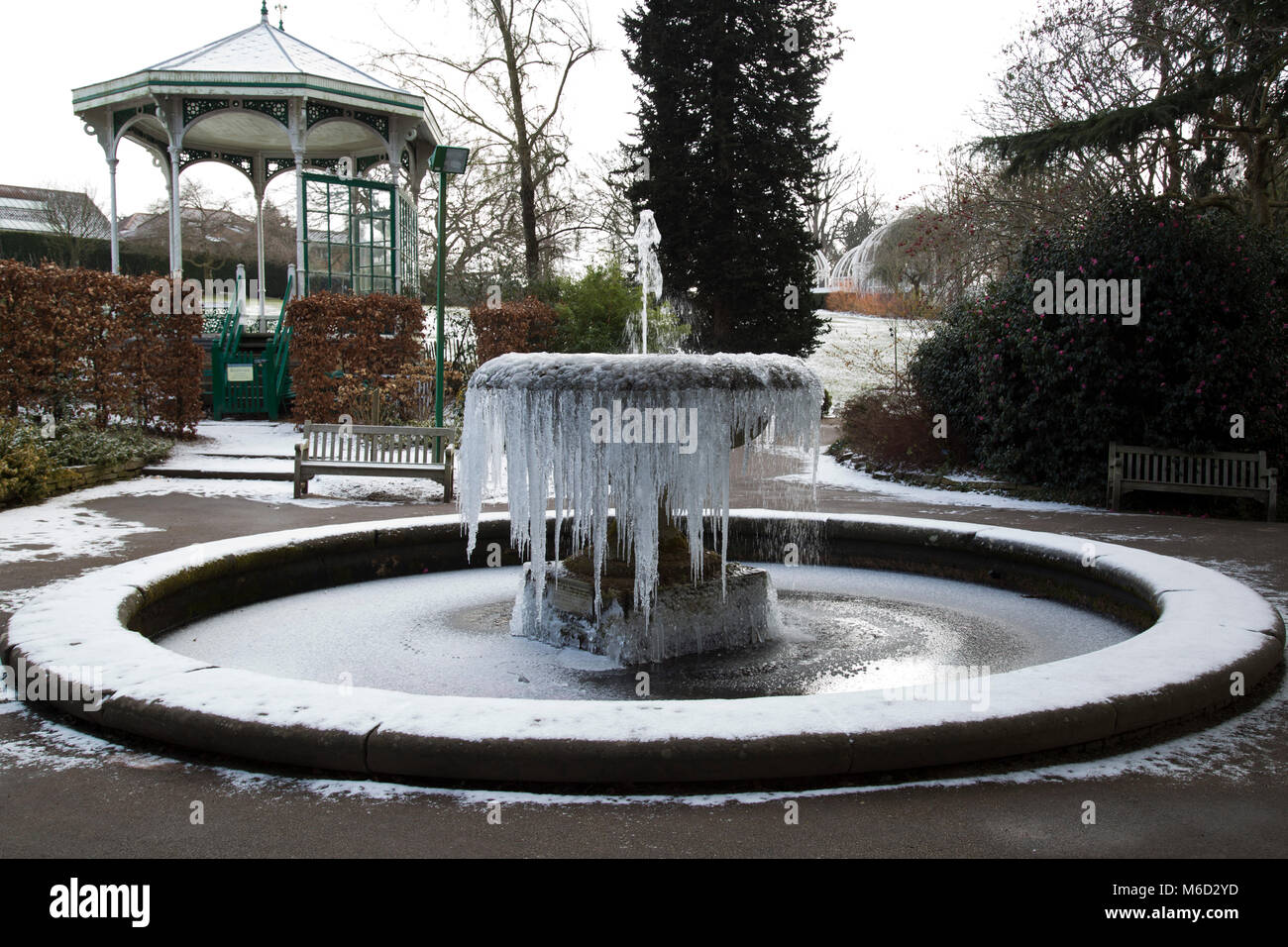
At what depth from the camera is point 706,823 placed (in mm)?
3160

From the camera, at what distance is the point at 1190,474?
34.9 feet

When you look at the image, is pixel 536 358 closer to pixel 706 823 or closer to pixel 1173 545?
pixel 706 823

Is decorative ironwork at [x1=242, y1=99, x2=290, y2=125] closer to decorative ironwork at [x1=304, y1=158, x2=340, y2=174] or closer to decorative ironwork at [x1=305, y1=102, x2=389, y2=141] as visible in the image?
decorative ironwork at [x1=305, y1=102, x2=389, y2=141]

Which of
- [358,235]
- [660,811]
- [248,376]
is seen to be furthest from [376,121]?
[660,811]

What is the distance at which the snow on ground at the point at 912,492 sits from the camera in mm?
11438

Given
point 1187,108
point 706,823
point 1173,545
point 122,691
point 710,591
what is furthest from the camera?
point 1187,108

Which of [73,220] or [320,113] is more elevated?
[73,220]

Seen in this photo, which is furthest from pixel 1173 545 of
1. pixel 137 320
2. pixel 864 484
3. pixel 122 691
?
pixel 137 320

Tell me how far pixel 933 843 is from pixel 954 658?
2673 mm

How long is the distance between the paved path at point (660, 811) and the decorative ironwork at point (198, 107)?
16.7 metres

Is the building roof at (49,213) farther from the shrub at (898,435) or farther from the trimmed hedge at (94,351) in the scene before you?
the shrub at (898,435)

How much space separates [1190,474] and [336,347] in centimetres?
1169

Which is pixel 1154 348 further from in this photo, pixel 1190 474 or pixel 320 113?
pixel 320 113

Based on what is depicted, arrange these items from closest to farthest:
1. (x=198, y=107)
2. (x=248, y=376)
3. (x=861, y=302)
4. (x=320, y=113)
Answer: (x=248, y=376)
(x=198, y=107)
(x=320, y=113)
(x=861, y=302)
